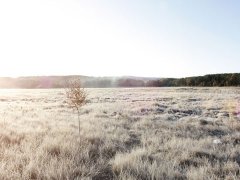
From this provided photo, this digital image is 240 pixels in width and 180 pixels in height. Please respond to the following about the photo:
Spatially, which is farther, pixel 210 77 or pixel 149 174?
pixel 210 77

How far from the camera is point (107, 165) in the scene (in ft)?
26.0

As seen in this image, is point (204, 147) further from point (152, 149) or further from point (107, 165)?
point (107, 165)

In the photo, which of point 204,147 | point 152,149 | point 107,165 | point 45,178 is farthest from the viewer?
point 204,147

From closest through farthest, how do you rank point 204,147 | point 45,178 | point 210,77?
1. point 45,178
2. point 204,147
3. point 210,77

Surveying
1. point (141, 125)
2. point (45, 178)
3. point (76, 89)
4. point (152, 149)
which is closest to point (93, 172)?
point (45, 178)

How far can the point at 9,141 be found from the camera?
10227 millimetres

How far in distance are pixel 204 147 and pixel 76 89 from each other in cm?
475

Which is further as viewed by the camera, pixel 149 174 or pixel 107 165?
pixel 107 165

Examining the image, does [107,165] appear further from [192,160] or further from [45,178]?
[192,160]

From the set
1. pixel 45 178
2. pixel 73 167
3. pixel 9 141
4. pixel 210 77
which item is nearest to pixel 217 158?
pixel 73 167

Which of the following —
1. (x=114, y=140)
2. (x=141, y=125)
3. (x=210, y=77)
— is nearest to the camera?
(x=114, y=140)

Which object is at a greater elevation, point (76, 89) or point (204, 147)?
point (76, 89)

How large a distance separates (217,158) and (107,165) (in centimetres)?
334

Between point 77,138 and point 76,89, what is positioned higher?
point 76,89
